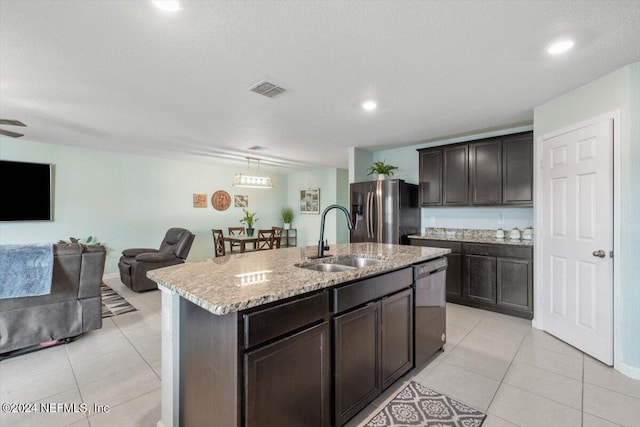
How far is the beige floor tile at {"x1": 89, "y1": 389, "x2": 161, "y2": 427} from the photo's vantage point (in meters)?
1.77

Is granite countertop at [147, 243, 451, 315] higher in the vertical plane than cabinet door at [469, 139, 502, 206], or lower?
lower

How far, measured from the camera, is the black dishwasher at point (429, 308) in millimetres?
2297

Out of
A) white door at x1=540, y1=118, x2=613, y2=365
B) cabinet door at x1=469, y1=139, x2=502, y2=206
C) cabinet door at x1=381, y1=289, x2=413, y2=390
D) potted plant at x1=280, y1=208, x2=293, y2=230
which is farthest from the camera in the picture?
potted plant at x1=280, y1=208, x2=293, y2=230

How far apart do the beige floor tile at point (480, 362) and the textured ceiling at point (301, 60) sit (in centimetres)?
247

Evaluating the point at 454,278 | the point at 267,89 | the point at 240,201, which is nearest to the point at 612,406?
the point at 454,278

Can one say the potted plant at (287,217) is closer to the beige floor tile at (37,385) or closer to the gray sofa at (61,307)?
the gray sofa at (61,307)

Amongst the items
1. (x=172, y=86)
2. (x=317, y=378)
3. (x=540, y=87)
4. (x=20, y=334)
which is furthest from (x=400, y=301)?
(x=20, y=334)

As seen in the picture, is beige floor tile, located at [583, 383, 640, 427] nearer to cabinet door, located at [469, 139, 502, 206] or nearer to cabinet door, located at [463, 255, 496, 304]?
cabinet door, located at [463, 255, 496, 304]

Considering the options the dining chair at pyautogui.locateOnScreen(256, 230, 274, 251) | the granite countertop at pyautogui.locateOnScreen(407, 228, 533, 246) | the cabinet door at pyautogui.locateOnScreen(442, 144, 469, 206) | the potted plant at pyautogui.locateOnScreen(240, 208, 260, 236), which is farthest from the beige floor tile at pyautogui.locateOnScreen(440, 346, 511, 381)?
the potted plant at pyautogui.locateOnScreen(240, 208, 260, 236)

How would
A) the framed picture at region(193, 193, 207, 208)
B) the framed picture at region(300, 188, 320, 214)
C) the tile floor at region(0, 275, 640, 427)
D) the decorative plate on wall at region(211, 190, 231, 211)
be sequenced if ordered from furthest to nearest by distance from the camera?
the framed picture at region(300, 188, 320, 214), the decorative plate on wall at region(211, 190, 231, 211), the framed picture at region(193, 193, 207, 208), the tile floor at region(0, 275, 640, 427)

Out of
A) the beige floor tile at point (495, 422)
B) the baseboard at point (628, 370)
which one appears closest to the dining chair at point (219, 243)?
the beige floor tile at point (495, 422)

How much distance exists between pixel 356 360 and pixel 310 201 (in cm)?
687

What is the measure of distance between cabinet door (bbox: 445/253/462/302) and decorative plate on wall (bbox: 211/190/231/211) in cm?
554

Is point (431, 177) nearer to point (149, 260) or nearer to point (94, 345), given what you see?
point (149, 260)
